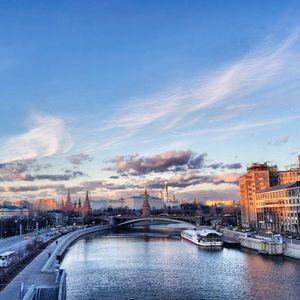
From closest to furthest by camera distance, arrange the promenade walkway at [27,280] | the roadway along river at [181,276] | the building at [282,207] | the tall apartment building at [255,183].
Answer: the promenade walkway at [27,280]
the roadway along river at [181,276]
the building at [282,207]
the tall apartment building at [255,183]

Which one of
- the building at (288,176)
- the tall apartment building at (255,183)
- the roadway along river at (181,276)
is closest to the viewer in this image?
the roadway along river at (181,276)

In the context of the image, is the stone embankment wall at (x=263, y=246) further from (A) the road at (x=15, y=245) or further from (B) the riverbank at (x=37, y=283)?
(A) the road at (x=15, y=245)

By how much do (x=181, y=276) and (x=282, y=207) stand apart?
6334 cm

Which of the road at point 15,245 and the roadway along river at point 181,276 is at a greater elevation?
the road at point 15,245

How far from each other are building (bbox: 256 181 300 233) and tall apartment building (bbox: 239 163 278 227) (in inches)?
566

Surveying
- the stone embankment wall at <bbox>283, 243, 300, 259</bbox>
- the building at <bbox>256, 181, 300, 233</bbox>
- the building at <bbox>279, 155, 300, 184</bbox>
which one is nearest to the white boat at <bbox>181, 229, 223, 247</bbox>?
the building at <bbox>256, 181, 300, 233</bbox>

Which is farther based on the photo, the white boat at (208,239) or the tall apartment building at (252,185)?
the tall apartment building at (252,185)

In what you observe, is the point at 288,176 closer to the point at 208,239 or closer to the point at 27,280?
the point at 208,239

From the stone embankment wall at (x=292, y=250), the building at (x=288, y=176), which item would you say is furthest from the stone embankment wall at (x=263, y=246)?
the building at (x=288, y=176)

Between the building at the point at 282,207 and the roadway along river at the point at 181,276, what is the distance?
2545 centimetres

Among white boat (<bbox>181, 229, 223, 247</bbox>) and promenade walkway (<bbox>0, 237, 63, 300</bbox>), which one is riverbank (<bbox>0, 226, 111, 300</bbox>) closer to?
promenade walkway (<bbox>0, 237, 63, 300</bbox>)

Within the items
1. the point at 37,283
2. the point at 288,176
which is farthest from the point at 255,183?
the point at 37,283

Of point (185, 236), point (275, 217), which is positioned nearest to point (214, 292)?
point (275, 217)

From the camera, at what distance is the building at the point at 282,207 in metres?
102
